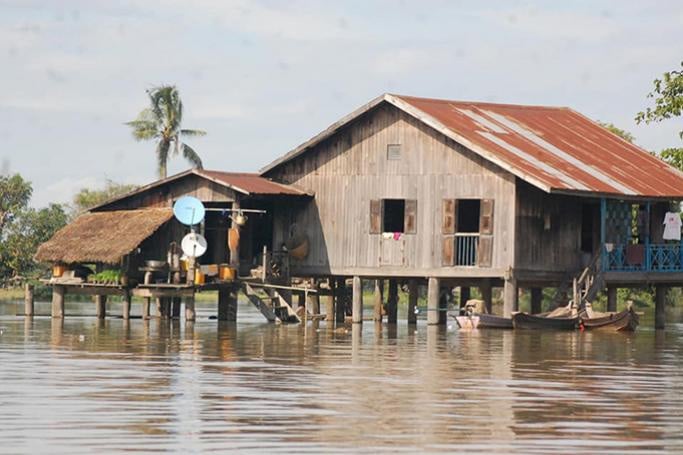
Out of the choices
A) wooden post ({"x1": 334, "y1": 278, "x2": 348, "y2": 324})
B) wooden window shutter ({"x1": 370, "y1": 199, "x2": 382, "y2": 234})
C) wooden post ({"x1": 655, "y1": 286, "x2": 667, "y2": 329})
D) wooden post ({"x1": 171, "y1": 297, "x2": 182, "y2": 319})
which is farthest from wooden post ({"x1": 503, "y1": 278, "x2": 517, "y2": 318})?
wooden post ({"x1": 171, "y1": 297, "x2": 182, "y2": 319})

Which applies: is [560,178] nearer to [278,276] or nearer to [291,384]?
[278,276]

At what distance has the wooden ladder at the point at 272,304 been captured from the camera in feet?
137

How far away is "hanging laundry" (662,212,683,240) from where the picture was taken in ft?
143

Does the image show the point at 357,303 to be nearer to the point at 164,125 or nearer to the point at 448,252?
the point at 448,252

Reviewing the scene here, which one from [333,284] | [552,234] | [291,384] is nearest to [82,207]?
[333,284]

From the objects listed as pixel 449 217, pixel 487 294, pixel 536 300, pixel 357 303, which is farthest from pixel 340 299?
pixel 449 217

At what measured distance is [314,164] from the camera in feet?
143

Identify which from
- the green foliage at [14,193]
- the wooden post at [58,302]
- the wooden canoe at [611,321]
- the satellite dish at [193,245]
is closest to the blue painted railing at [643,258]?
the wooden canoe at [611,321]

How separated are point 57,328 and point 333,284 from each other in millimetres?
10365

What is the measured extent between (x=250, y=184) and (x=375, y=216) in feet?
10.4

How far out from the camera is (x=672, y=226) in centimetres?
4381

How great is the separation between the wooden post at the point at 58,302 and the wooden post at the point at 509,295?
11.3m

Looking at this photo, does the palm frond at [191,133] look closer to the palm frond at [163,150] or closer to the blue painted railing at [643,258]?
the palm frond at [163,150]

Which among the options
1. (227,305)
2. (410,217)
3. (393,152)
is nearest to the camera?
(410,217)
